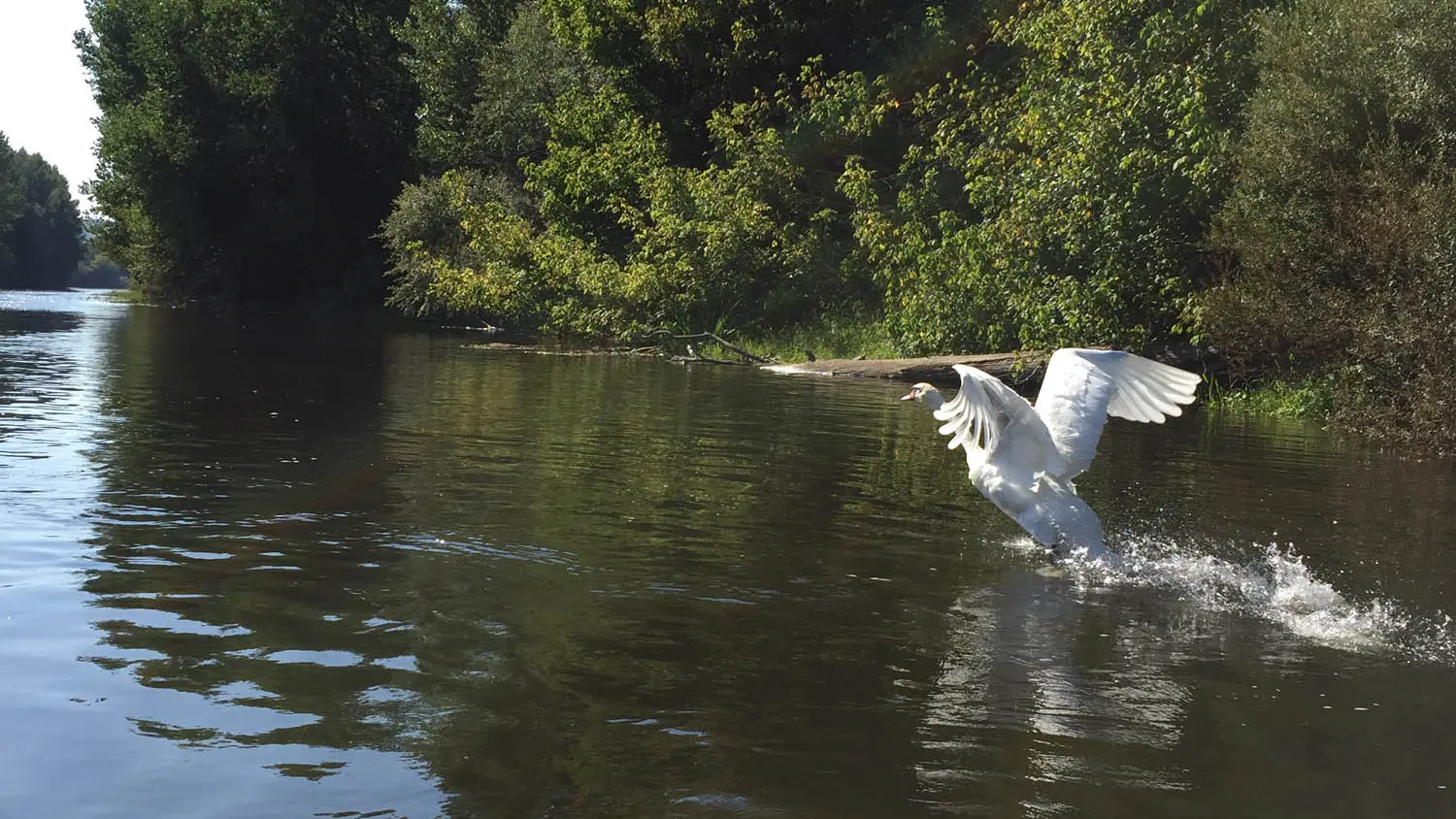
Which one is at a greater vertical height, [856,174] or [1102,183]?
[856,174]

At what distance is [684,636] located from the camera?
6.64m

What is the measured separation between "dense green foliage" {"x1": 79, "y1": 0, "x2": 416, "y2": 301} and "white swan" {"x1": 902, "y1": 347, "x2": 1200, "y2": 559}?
172ft

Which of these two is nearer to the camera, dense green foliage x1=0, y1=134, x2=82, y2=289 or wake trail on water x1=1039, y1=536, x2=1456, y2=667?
wake trail on water x1=1039, y1=536, x2=1456, y2=667

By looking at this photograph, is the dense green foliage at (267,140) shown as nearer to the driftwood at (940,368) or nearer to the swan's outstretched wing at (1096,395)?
the driftwood at (940,368)

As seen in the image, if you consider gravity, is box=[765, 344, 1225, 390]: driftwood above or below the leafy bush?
below

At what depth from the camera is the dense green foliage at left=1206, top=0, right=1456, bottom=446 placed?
1697cm

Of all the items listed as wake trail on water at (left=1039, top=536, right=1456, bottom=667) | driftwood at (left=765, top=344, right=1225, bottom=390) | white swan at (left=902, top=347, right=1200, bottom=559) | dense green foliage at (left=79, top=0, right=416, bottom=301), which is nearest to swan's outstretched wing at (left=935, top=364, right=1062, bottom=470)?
white swan at (left=902, top=347, right=1200, bottom=559)

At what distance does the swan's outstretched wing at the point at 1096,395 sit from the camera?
10.0 metres

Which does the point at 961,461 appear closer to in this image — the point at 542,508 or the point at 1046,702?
the point at 542,508

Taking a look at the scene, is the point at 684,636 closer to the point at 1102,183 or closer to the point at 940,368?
the point at 940,368

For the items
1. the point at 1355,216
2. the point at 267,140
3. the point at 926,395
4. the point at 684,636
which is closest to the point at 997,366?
the point at 1355,216

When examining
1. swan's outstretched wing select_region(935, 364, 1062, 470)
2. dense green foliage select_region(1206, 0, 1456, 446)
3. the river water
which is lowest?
the river water

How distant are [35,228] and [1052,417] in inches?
5154

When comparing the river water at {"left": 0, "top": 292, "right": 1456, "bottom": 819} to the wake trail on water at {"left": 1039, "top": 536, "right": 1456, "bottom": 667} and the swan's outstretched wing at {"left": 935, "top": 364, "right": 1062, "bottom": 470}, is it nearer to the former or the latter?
the wake trail on water at {"left": 1039, "top": 536, "right": 1456, "bottom": 667}
